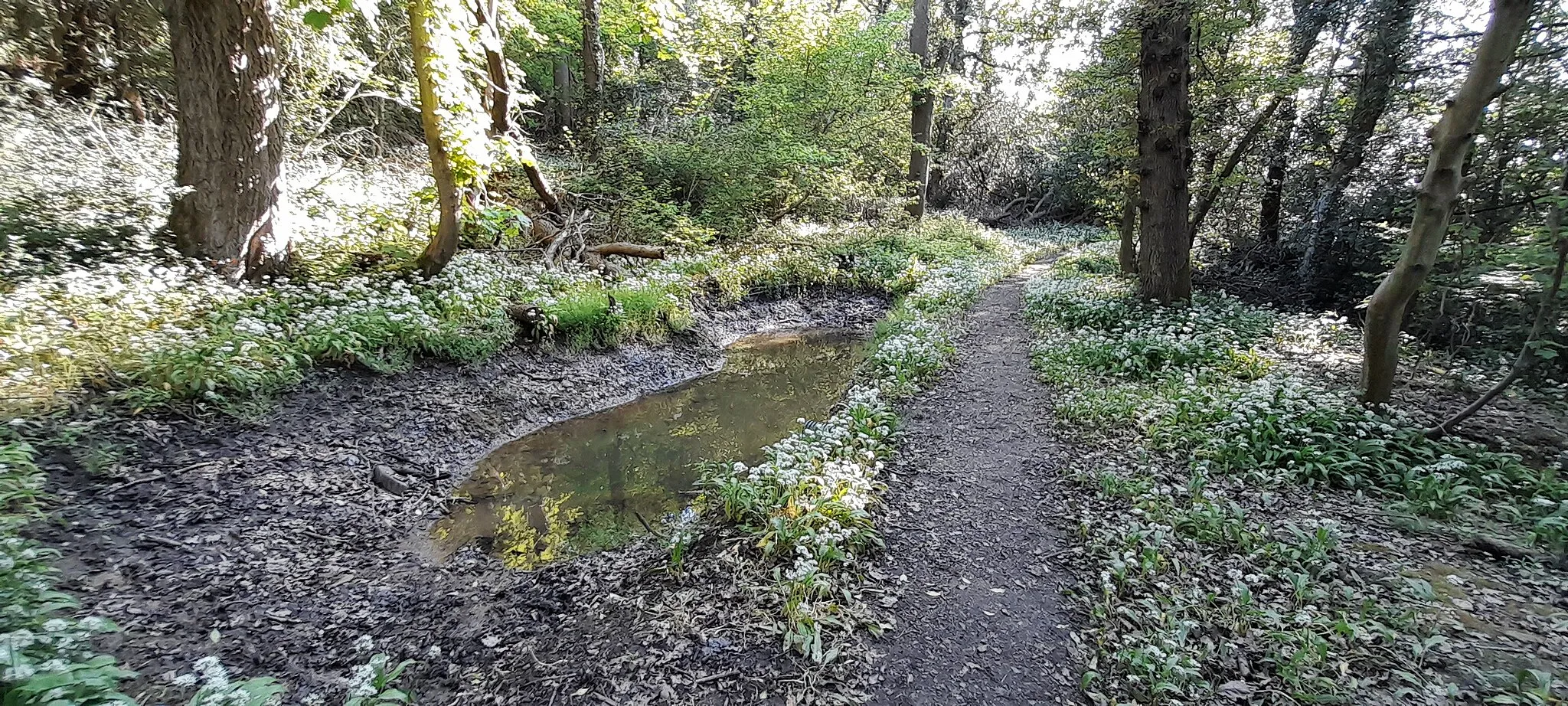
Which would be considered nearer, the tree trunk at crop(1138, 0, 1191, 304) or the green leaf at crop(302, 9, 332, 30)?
the green leaf at crop(302, 9, 332, 30)

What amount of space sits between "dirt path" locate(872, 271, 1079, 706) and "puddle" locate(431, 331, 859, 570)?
6.07 feet

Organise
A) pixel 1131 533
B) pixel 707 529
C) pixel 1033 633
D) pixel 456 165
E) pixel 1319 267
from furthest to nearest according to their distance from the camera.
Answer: pixel 1319 267
pixel 456 165
pixel 707 529
pixel 1131 533
pixel 1033 633

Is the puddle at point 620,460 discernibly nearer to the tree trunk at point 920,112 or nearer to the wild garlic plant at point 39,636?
the wild garlic plant at point 39,636

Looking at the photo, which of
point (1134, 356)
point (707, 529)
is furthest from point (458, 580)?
point (1134, 356)

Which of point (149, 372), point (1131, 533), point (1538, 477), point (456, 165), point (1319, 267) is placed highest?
point (456, 165)

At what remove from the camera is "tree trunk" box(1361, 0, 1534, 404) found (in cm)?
440

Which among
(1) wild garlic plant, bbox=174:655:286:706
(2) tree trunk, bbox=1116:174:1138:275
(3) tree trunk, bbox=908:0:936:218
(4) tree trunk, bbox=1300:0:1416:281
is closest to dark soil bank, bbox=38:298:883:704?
(1) wild garlic plant, bbox=174:655:286:706

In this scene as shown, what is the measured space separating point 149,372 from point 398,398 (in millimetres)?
1821

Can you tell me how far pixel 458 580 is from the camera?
4199 mm

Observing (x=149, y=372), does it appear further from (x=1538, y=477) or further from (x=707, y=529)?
(x=1538, y=477)

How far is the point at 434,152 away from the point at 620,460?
4.62 metres

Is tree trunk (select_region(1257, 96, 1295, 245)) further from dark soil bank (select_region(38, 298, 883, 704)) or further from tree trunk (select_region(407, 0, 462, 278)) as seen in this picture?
tree trunk (select_region(407, 0, 462, 278))

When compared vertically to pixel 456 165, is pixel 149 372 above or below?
below

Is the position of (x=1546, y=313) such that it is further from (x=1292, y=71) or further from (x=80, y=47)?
(x=80, y=47)
